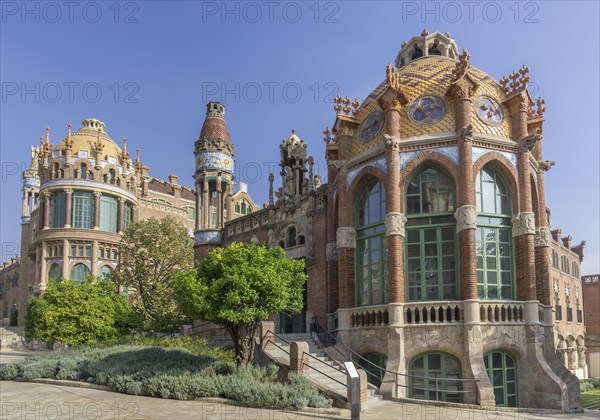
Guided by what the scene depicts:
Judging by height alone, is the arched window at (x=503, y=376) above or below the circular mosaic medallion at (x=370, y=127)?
below

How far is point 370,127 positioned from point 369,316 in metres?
7.05

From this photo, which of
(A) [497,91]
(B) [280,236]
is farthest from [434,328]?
(B) [280,236]

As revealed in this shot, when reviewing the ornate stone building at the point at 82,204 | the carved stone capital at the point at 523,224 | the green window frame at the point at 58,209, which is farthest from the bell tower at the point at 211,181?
the green window frame at the point at 58,209

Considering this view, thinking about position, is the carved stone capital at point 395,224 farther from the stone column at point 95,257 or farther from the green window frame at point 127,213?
the green window frame at point 127,213

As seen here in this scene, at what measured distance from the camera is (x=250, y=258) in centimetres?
1819

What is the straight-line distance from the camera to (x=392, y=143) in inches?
803

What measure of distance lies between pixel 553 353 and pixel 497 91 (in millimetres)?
9416

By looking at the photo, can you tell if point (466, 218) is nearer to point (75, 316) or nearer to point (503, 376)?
point (503, 376)

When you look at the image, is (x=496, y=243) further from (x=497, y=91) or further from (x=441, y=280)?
(x=497, y=91)

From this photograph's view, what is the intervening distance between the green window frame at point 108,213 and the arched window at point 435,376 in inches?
1599

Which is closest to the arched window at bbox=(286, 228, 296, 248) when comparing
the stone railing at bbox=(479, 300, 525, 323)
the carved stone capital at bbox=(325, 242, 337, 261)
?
the carved stone capital at bbox=(325, 242, 337, 261)

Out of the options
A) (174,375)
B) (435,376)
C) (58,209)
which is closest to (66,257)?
(58,209)

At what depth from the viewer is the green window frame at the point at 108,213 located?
5359 cm

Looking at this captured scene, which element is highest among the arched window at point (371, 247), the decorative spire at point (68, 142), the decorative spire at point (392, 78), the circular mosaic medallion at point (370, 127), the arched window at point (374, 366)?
the decorative spire at point (68, 142)
